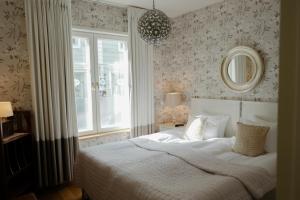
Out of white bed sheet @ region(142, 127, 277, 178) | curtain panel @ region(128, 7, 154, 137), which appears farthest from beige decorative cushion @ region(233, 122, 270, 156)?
curtain panel @ region(128, 7, 154, 137)

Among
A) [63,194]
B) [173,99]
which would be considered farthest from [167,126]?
[63,194]

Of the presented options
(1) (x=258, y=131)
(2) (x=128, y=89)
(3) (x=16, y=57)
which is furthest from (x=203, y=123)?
(3) (x=16, y=57)

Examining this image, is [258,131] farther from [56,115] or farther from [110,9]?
[110,9]

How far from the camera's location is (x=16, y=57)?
9.78 ft

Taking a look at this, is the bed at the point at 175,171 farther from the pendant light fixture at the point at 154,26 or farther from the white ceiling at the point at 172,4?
the white ceiling at the point at 172,4

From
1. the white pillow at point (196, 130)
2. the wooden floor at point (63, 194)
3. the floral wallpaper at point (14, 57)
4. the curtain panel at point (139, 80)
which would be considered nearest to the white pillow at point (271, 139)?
the white pillow at point (196, 130)

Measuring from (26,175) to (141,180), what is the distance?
1.98 metres

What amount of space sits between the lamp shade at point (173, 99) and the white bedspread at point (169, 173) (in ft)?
4.37

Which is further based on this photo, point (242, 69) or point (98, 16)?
point (98, 16)

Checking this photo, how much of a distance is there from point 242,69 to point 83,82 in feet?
8.01

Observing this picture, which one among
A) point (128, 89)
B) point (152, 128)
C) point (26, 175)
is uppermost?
point (128, 89)

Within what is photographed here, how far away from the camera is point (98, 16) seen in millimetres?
3582

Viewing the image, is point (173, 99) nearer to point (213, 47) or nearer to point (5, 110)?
point (213, 47)

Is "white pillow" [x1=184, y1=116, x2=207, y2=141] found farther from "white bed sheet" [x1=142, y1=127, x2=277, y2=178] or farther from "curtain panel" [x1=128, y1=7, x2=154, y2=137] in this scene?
"curtain panel" [x1=128, y1=7, x2=154, y2=137]
